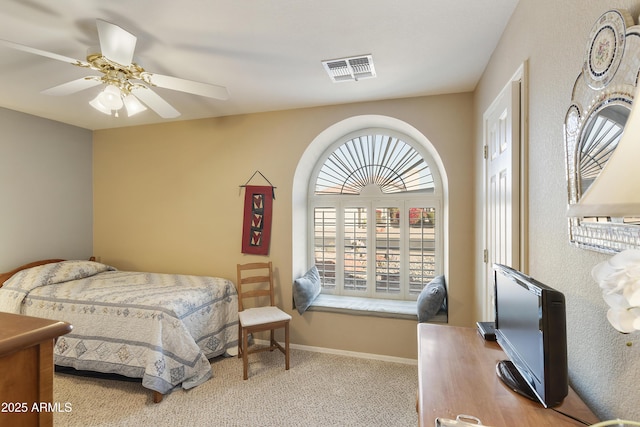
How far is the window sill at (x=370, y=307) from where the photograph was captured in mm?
2949

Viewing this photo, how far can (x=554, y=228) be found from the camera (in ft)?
3.84

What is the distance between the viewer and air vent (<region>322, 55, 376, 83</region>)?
2.20 m

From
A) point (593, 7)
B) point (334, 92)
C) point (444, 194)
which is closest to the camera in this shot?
point (593, 7)

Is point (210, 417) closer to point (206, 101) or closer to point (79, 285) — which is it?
point (79, 285)

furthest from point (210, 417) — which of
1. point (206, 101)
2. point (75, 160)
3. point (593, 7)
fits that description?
point (75, 160)

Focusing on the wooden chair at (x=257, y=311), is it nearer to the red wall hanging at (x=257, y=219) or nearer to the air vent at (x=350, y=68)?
the red wall hanging at (x=257, y=219)

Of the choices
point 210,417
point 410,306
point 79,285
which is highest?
point 79,285

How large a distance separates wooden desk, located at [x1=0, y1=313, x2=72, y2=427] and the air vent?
6.91ft

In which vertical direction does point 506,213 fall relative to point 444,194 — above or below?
below

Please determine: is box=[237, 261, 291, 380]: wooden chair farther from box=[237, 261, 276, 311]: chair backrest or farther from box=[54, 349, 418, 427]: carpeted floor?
box=[54, 349, 418, 427]: carpeted floor

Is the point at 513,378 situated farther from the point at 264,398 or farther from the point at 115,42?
the point at 115,42

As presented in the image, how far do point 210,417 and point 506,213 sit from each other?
232 centimetres

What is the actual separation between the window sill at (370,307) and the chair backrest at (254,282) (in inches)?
19.4

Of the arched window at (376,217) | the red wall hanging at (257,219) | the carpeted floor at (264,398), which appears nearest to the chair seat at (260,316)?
the carpeted floor at (264,398)
